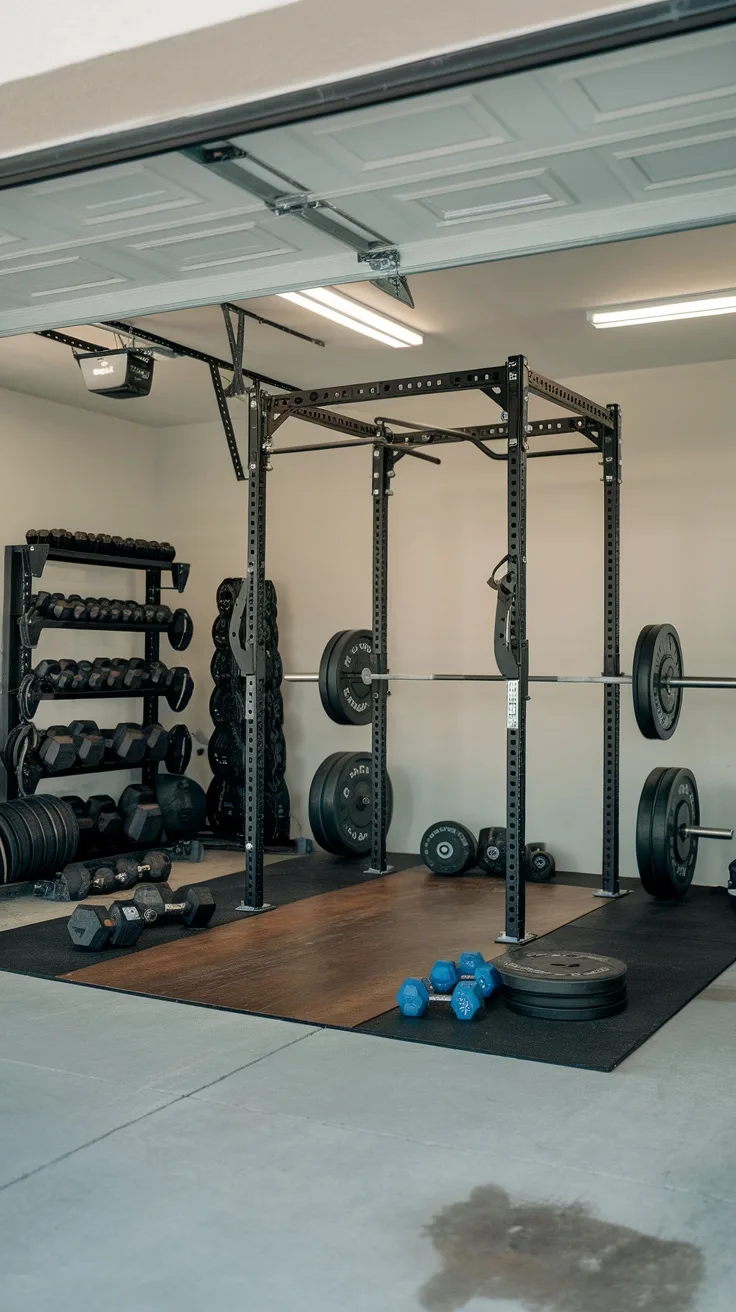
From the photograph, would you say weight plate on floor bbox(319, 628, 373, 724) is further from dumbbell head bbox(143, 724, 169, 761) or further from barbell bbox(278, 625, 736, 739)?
dumbbell head bbox(143, 724, 169, 761)

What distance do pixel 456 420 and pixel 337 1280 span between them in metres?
6.19

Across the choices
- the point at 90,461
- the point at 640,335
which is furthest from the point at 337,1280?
the point at 90,461

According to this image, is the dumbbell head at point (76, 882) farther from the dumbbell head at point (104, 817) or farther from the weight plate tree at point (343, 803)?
the weight plate tree at point (343, 803)

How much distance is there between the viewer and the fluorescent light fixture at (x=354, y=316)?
5.35m

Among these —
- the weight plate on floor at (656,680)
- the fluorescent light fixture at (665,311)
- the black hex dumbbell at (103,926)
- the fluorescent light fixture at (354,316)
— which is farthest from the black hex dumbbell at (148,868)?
the fluorescent light fixture at (665,311)

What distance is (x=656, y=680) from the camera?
231 inches

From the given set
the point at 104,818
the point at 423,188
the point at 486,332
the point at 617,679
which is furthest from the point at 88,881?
the point at 423,188

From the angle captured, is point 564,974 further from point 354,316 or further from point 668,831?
point 354,316

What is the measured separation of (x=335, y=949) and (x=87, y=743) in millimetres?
2800

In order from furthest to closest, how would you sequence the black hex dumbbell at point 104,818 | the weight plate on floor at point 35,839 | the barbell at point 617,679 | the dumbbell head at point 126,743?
the dumbbell head at point 126,743
the black hex dumbbell at point 104,818
the weight plate on floor at point 35,839
the barbell at point 617,679

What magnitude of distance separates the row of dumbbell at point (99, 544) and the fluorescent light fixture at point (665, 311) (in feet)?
10.9

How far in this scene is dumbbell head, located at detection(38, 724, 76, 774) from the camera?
6.99 m

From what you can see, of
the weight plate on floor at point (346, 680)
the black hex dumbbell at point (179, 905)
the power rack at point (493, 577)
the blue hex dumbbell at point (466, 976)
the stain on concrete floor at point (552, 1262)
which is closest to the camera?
the stain on concrete floor at point (552, 1262)

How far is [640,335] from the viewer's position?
20.6 feet
